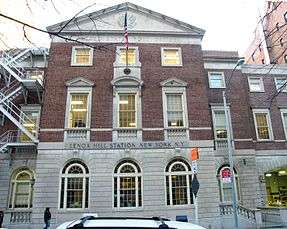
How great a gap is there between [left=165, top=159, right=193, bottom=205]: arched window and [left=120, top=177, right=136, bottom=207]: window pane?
7.50 ft

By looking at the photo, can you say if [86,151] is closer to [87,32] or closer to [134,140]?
[134,140]

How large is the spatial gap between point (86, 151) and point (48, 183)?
3206 millimetres

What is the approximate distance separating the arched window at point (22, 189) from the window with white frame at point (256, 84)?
20.6m

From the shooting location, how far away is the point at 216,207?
22.4m

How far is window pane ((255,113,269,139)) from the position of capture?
95.8 ft

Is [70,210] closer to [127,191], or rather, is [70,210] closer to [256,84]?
[127,191]

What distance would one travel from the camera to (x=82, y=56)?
25.3 meters

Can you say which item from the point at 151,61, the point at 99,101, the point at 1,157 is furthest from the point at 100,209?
the point at 151,61

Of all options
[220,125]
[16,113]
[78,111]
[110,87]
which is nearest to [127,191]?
[78,111]

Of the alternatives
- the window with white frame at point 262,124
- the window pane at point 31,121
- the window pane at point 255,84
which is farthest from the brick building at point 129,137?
the window pane at point 255,84

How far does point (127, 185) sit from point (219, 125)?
9.94m

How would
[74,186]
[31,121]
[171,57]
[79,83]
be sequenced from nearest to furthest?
[74,186]
[79,83]
[171,57]
[31,121]

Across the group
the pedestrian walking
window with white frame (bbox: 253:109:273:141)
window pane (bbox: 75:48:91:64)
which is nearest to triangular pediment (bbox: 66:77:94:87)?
window pane (bbox: 75:48:91:64)

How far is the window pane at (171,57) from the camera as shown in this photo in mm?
25641
